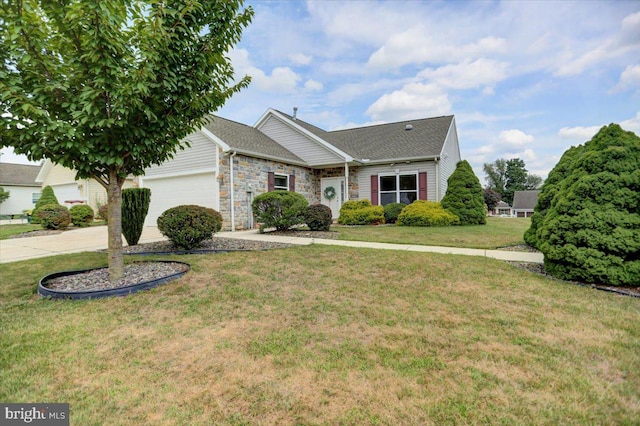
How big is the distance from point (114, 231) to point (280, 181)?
30.7ft

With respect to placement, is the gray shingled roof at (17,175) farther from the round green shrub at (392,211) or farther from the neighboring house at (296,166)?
the round green shrub at (392,211)

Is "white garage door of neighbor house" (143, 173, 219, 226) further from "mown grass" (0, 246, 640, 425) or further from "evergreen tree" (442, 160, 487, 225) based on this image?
"evergreen tree" (442, 160, 487, 225)

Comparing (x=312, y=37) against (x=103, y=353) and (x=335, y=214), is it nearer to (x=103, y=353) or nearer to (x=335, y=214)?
(x=335, y=214)

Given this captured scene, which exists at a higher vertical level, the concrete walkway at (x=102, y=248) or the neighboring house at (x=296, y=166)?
the neighboring house at (x=296, y=166)

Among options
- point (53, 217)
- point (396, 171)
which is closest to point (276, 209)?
point (396, 171)

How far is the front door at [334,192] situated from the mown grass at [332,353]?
439 inches

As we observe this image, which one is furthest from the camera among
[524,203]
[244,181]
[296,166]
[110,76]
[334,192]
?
[524,203]

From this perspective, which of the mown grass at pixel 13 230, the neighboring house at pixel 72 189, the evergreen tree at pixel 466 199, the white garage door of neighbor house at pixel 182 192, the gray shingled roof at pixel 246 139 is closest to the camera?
the mown grass at pixel 13 230

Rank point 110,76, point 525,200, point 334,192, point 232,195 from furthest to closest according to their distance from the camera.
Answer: point 525,200
point 334,192
point 232,195
point 110,76

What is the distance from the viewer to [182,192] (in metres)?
12.1

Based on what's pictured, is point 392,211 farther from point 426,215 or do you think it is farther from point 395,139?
point 395,139

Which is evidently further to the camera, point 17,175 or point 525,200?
point 525,200

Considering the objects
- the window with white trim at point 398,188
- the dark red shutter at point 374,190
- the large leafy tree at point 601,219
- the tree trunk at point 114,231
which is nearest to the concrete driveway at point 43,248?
the tree trunk at point 114,231

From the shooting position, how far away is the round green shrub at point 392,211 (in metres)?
13.3
